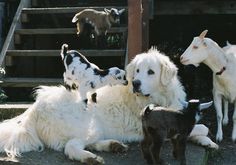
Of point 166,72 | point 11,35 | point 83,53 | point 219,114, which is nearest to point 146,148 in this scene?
point 166,72

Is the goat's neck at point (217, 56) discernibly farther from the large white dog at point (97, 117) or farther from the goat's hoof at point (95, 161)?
the goat's hoof at point (95, 161)

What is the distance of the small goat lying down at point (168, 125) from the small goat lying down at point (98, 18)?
2488 millimetres

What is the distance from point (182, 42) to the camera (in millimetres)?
8562

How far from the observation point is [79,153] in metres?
4.06

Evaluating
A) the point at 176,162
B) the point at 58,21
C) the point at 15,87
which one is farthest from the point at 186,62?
the point at 58,21

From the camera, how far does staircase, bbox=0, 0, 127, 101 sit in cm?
641

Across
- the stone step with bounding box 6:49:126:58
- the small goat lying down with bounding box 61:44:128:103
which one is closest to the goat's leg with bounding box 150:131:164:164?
the small goat lying down with bounding box 61:44:128:103

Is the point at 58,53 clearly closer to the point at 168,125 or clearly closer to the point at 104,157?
the point at 104,157

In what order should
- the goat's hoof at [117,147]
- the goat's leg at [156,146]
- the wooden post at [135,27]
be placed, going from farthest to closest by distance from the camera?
1. the wooden post at [135,27]
2. the goat's hoof at [117,147]
3. the goat's leg at [156,146]

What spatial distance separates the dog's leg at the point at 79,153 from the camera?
156 inches

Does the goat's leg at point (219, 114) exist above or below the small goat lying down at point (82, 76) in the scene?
below

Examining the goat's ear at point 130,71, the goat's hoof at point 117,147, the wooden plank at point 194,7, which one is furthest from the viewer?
the wooden plank at point 194,7

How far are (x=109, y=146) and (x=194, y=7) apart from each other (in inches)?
129

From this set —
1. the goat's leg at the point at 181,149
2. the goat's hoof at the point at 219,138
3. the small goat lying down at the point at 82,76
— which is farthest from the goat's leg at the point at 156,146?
the goat's hoof at the point at 219,138
